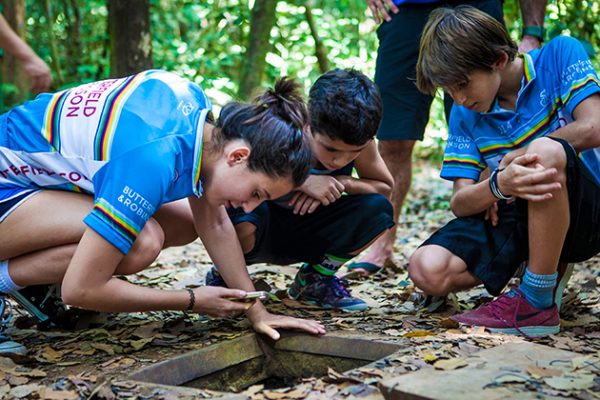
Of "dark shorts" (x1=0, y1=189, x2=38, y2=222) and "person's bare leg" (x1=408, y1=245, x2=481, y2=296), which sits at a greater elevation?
"dark shorts" (x1=0, y1=189, x2=38, y2=222)

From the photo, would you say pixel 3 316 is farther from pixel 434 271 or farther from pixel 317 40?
pixel 317 40

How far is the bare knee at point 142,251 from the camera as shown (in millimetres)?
2682

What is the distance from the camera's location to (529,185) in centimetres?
273

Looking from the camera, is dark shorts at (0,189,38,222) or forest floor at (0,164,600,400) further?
dark shorts at (0,189,38,222)

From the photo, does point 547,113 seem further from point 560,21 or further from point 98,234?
point 560,21

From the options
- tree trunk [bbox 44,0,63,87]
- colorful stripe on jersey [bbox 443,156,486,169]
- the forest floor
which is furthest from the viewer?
tree trunk [bbox 44,0,63,87]

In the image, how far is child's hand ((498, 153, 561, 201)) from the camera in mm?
2697

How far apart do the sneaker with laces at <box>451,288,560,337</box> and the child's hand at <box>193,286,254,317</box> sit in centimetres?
87

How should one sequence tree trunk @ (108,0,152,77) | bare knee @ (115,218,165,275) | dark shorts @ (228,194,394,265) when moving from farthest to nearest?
tree trunk @ (108,0,152,77)
dark shorts @ (228,194,394,265)
bare knee @ (115,218,165,275)

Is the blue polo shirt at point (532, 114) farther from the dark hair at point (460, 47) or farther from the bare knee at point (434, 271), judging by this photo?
the bare knee at point (434, 271)

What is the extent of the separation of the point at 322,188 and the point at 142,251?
34.4 inches

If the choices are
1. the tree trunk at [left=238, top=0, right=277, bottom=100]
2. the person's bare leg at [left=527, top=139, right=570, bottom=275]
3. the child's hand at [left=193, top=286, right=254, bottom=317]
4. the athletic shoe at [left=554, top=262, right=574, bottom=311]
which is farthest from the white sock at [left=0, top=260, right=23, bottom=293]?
the tree trunk at [left=238, top=0, right=277, bottom=100]

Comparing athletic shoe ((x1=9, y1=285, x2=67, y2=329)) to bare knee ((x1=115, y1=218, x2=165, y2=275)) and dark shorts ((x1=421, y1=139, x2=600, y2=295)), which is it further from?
dark shorts ((x1=421, y1=139, x2=600, y2=295))

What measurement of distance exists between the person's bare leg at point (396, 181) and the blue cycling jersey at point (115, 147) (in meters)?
1.68
